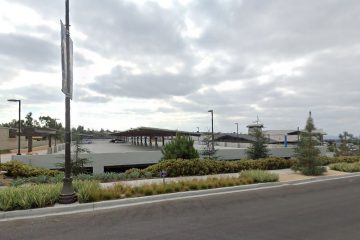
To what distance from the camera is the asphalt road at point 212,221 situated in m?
→ 7.36

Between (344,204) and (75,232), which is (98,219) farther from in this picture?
(344,204)

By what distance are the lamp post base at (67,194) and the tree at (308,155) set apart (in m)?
13.1

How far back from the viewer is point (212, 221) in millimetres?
8508

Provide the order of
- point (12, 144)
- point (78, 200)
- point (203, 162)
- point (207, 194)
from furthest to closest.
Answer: point (12, 144), point (203, 162), point (207, 194), point (78, 200)

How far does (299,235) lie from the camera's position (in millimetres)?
7297

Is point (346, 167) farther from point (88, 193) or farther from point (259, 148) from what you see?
point (88, 193)

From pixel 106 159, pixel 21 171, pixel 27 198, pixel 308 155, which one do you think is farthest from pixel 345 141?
pixel 27 198

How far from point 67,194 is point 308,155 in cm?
1366

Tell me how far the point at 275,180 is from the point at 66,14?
11.2 meters

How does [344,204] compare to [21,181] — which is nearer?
[344,204]

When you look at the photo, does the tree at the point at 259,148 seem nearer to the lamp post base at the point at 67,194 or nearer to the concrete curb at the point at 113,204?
the concrete curb at the point at 113,204

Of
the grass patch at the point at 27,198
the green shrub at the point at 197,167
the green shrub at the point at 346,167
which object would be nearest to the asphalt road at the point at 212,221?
the grass patch at the point at 27,198

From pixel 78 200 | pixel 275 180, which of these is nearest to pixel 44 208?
pixel 78 200

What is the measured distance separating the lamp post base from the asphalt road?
1.13 m
